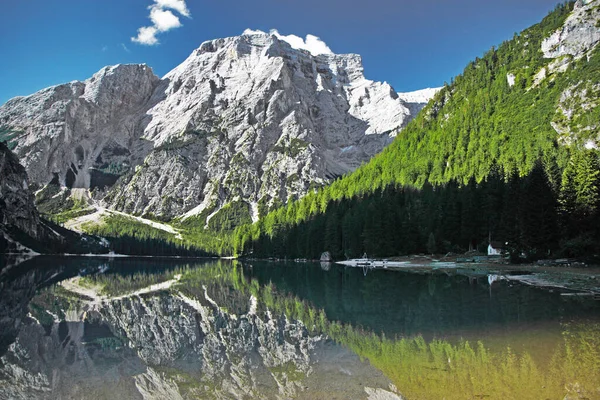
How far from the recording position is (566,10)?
149 meters

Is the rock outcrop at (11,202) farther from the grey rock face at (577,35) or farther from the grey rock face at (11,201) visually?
the grey rock face at (577,35)

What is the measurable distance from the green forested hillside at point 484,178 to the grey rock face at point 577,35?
516cm

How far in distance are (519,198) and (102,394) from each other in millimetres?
57018

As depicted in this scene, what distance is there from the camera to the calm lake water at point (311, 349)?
1150 centimetres

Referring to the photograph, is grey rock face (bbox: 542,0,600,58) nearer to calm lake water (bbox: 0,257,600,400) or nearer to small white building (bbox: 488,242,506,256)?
small white building (bbox: 488,242,506,256)

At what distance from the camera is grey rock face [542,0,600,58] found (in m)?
123

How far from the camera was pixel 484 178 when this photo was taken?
297ft

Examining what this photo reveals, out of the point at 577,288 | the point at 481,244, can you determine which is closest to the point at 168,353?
the point at 577,288

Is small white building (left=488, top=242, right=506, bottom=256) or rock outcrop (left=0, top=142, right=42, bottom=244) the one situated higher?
rock outcrop (left=0, top=142, right=42, bottom=244)

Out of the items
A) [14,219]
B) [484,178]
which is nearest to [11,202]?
[14,219]

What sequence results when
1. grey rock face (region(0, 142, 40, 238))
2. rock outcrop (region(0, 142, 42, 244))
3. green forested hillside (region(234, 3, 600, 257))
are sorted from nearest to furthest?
green forested hillside (region(234, 3, 600, 257)) < rock outcrop (region(0, 142, 42, 244)) < grey rock face (region(0, 142, 40, 238))

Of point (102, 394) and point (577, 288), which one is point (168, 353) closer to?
point (102, 394)

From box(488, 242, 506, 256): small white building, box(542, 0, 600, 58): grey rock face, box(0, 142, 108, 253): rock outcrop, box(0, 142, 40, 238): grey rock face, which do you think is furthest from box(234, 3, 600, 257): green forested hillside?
box(0, 142, 40, 238): grey rock face

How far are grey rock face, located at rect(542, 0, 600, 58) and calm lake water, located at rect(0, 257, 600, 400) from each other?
5052 inches
